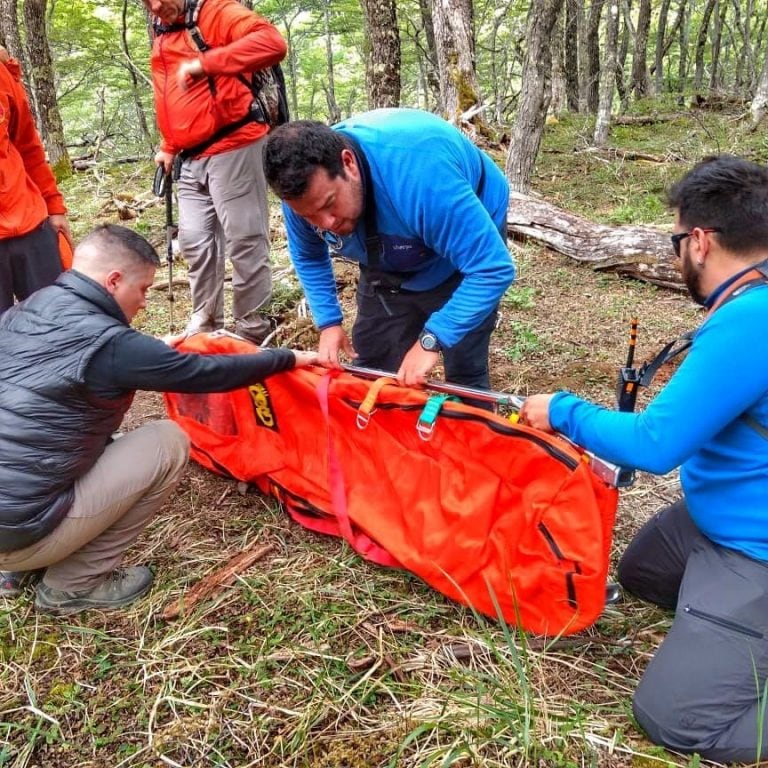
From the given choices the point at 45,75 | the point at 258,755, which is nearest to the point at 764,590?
the point at 258,755

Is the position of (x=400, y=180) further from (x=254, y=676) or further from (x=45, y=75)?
(x=45, y=75)

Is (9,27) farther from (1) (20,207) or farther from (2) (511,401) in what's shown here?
(2) (511,401)

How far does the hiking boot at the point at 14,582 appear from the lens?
2.54 meters

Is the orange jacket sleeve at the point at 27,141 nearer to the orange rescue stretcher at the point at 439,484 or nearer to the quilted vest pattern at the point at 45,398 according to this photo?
the orange rescue stretcher at the point at 439,484

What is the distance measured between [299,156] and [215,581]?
67.2 inches

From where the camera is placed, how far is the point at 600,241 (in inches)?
231

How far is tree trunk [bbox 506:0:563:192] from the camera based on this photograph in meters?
6.38

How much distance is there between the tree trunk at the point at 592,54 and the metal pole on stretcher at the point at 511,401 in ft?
46.7

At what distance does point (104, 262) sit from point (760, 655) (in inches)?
98.3

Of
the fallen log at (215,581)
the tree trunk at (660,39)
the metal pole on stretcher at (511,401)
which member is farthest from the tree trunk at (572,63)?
the fallen log at (215,581)

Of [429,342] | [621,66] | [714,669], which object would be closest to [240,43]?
[429,342]

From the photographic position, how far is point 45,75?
Result: 10.4 meters

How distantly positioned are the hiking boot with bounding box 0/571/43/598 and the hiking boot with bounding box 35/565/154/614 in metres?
0.13

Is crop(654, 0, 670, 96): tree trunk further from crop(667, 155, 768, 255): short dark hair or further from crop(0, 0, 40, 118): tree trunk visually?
crop(667, 155, 768, 255): short dark hair
